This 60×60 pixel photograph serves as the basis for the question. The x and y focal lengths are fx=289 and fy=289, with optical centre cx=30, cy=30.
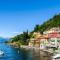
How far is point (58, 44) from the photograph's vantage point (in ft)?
300

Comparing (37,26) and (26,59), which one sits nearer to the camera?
(26,59)

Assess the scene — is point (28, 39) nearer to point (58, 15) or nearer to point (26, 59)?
point (58, 15)

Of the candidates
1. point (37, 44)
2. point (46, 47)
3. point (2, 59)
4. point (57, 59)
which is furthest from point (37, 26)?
point (57, 59)

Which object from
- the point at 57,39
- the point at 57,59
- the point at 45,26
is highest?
the point at 45,26

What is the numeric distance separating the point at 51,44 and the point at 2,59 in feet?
97.5

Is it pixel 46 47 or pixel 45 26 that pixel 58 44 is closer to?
pixel 46 47

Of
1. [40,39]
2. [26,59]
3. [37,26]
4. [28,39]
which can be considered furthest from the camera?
[37,26]

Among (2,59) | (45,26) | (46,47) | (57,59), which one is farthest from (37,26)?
(57,59)

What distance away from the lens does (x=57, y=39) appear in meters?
94.8

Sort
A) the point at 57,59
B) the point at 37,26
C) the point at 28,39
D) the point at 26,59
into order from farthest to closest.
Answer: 1. the point at 37,26
2. the point at 28,39
3. the point at 26,59
4. the point at 57,59

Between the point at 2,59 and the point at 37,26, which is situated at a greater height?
the point at 37,26

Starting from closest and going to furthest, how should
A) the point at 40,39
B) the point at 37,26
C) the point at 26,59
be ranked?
1. the point at 26,59
2. the point at 40,39
3. the point at 37,26

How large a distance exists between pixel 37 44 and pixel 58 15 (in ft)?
132

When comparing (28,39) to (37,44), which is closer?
(37,44)
